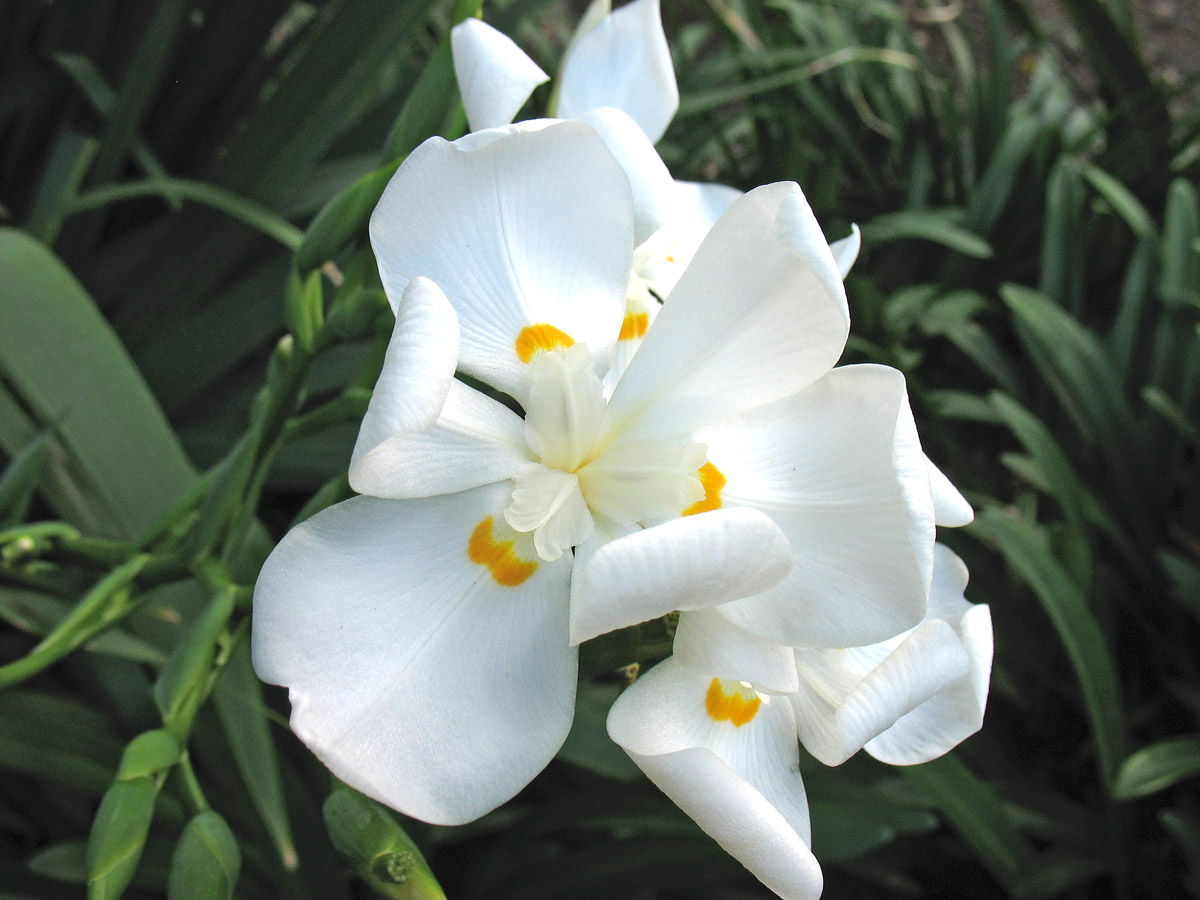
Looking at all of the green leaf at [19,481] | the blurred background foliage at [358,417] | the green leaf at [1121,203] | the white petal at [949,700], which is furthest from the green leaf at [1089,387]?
the green leaf at [19,481]

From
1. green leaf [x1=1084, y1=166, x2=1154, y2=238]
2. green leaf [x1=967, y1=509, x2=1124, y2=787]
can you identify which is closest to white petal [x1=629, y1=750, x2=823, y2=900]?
green leaf [x1=967, y1=509, x2=1124, y2=787]

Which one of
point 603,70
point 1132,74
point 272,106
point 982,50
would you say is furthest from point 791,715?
point 982,50

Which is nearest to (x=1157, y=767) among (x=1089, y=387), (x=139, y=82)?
(x=1089, y=387)

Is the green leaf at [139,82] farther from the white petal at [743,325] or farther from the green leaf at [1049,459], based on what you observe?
the green leaf at [1049,459]

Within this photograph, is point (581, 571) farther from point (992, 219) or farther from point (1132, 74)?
point (1132, 74)

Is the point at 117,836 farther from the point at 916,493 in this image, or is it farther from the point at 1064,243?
the point at 1064,243

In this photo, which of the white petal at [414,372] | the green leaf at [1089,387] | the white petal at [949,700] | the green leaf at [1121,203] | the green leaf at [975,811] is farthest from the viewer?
the green leaf at [1121,203]
